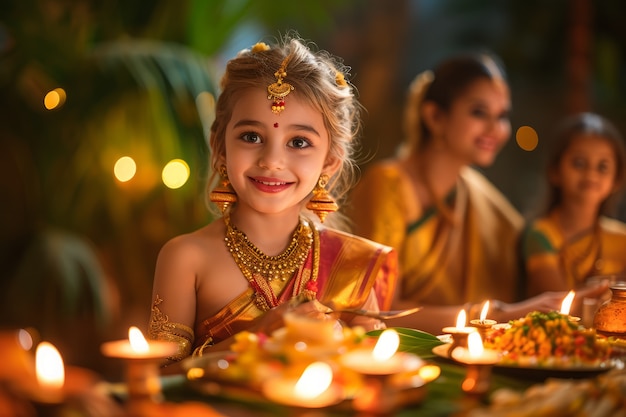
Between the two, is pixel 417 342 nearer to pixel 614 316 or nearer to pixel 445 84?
pixel 614 316

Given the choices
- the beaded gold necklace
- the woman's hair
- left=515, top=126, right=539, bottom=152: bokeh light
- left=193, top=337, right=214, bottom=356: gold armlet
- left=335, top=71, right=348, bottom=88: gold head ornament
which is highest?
left=515, top=126, right=539, bottom=152: bokeh light

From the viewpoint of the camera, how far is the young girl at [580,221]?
301 cm

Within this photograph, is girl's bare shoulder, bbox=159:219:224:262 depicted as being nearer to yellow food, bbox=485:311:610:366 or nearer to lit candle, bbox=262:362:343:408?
yellow food, bbox=485:311:610:366

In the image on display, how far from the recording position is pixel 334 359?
3.80 ft

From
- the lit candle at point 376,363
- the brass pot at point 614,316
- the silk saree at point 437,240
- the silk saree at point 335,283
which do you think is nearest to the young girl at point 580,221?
the silk saree at point 437,240

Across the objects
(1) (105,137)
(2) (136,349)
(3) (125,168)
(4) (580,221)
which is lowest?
(2) (136,349)

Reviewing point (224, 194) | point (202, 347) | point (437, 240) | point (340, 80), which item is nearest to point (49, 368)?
point (202, 347)

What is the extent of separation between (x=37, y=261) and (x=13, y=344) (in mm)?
2741

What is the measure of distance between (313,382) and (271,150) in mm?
788

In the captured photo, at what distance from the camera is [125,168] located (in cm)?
403

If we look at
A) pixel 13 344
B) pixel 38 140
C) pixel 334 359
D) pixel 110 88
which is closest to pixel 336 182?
pixel 334 359

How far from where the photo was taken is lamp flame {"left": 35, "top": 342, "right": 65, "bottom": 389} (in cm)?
99

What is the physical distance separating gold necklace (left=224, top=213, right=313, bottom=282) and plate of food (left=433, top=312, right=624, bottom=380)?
0.48 metres

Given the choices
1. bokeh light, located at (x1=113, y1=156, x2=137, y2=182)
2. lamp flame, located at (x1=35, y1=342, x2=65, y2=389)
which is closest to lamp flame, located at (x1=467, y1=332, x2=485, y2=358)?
lamp flame, located at (x1=35, y1=342, x2=65, y2=389)
